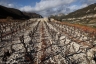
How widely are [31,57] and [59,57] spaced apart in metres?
2.55

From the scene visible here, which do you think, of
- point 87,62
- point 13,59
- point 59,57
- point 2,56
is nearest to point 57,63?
point 59,57

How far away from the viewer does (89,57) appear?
16203mm

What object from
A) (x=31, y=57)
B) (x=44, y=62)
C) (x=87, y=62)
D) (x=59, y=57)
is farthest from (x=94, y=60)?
(x=31, y=57)

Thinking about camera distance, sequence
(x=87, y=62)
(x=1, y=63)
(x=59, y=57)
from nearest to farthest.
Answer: (x=1, y=63) → (x=87, y=62) → (x=59, y=57)

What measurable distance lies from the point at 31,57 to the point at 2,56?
2.70 m

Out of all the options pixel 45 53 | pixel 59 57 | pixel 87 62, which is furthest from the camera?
pixel 45 53

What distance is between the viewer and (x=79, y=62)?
15047mm

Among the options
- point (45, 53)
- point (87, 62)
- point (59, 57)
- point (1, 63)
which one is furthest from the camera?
point (45, 53)

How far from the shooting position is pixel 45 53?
17562 millimetres

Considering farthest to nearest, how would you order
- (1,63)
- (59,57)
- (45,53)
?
(45,53) < (59,57) < (1,63)

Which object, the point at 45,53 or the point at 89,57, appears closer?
the point at 89,57

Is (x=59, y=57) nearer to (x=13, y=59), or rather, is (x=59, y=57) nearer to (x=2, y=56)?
(x=13, y=59)

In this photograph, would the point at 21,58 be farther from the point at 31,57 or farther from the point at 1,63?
the point at 1,63

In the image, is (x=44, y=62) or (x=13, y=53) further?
(x=13, y=53)
